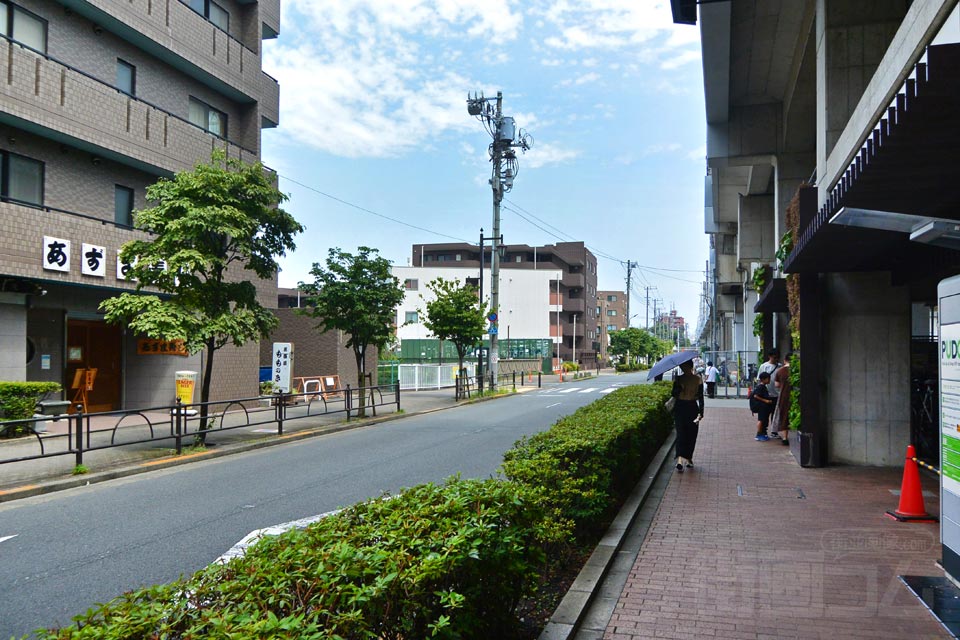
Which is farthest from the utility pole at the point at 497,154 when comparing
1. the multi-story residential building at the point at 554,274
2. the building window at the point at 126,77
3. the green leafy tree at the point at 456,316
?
the multi-story residential building at the point at 554,274

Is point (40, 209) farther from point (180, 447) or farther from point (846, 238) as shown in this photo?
point (846, 238)

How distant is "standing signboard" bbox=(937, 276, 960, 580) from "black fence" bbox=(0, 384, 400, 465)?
35.5 feet

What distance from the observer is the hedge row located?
2355 mm

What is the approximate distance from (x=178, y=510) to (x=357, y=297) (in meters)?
11.1

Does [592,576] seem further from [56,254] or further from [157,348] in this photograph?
[157,348]

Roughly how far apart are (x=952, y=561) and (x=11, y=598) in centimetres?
736

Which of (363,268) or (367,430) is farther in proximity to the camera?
(363,268)

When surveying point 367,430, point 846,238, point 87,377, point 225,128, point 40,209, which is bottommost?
point 367,430

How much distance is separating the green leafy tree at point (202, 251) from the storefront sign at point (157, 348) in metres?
5.68

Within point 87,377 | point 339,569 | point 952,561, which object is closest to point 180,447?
point 87,377

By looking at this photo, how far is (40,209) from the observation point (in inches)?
607

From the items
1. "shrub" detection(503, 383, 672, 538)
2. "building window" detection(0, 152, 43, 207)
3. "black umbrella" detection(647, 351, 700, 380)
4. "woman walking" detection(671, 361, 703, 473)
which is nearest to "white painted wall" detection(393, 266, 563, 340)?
"building window" detection(0, 152, 43, 207)

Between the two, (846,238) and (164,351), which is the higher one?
(846,238)

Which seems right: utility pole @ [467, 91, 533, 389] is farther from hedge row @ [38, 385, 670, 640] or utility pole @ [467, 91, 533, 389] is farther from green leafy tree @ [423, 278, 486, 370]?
hedge row @ [38, 385, 670, 640]
